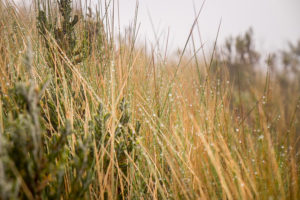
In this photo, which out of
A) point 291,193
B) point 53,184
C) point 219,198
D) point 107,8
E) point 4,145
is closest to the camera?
point 4,145

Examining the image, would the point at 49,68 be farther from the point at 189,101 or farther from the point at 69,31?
the point at 189,101

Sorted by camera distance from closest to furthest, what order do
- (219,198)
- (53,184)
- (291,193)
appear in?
(53,184)
(291,193)
(219,198)

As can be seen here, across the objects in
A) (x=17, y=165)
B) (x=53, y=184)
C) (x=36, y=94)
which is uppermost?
(x=36, y=94)

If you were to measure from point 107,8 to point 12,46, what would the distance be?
2.81ft

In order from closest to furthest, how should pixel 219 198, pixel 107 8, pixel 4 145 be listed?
pixel 4 145
pixel 219 198
pixel 107 8

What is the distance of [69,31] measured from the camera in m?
1.74

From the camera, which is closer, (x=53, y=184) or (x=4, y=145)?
(x=4, y=145)

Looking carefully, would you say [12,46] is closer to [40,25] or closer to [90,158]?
[40,25]

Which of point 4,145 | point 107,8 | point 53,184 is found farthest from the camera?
point 107,8

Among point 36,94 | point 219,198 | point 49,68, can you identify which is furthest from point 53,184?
point 49,68

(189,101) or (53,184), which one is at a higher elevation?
(189,101)

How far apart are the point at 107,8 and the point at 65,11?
1.23ft

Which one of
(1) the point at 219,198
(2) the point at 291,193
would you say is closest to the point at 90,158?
(1) the point at 219,198

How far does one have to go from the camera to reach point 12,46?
176 centimetres
